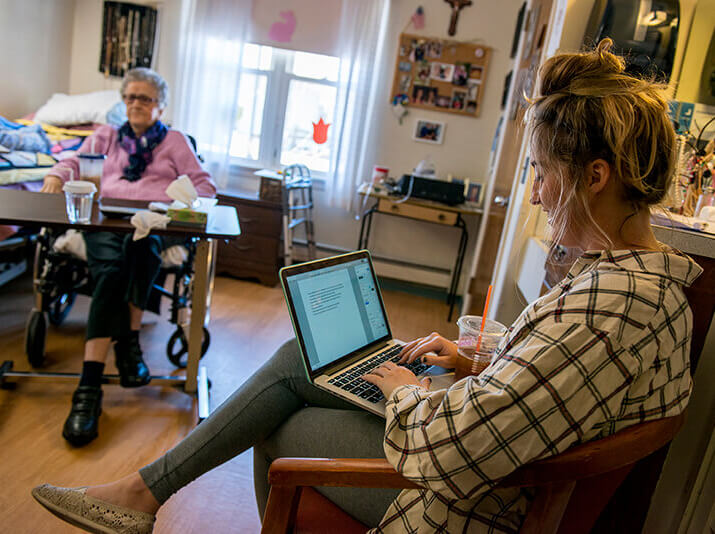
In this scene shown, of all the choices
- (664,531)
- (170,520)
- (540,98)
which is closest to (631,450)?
(540,98)

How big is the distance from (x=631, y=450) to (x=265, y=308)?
9.39 ft

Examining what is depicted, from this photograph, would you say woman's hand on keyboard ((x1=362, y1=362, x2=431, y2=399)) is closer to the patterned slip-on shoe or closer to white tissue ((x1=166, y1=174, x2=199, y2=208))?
the patterned slip-on shoe

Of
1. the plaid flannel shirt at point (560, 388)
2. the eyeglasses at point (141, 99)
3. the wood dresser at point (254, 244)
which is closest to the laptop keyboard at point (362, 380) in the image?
the plaid flannel shirt at point (560, 388)

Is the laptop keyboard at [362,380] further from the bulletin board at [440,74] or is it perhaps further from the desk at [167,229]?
the bulletin board at [440,74]

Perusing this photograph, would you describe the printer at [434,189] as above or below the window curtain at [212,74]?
below

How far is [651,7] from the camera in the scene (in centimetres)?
182

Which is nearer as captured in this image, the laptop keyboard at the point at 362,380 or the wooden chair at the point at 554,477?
the wooden chair at the point at 554,477

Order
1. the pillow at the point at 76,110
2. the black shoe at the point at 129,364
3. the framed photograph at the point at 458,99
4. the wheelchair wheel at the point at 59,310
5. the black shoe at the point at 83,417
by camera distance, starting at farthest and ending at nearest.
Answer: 1. the framed photograph at the point at 458,99
2. the pillow at the point at 76,110
3. the wheelchair wheel at the point at 59,310
4. the black shoe at the point at 129,364
5. the black shoe at the point at 83,417

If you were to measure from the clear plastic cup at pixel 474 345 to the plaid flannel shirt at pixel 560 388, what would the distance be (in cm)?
33

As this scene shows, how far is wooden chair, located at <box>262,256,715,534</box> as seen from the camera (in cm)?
67

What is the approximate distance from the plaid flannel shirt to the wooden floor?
3.25 feet

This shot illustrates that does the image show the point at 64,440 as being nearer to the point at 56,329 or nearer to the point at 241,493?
the point at 241,493

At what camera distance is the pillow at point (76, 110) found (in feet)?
12.4

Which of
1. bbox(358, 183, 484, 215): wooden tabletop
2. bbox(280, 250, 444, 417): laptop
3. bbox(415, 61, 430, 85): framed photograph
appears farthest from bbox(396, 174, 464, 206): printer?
bbox(280, 250, 444, 417): laptop
